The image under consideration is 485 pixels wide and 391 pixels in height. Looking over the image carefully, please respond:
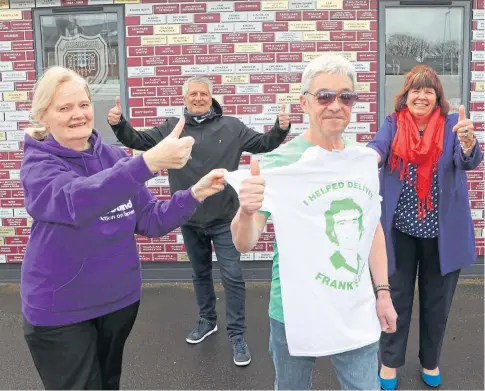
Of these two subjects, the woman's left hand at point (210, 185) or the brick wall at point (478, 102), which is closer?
the woman's left hand at point (210, 185)

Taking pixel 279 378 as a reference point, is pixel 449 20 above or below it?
above

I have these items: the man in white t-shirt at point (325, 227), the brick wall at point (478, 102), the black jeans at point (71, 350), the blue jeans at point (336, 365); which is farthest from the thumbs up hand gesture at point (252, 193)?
the brick wall at point (478, 102)

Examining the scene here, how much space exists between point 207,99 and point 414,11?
8.70 feet

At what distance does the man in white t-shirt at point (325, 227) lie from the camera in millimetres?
1975

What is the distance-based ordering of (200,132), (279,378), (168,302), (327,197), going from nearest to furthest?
(327,197)
(279,378)
(200,132)
(168,302)

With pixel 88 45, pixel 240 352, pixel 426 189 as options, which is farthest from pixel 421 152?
pixel 88 45

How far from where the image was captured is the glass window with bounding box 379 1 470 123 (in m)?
5.18

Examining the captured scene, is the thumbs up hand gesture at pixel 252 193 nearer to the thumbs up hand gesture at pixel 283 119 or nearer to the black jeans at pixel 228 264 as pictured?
the black jeans at pixel 228 264

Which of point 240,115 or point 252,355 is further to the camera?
point 240,115

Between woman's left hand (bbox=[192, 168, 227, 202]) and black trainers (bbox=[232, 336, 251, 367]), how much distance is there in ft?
5.96

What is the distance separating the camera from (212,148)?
150 inches

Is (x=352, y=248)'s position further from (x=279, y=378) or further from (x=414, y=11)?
Answer: (x=414, y=11)

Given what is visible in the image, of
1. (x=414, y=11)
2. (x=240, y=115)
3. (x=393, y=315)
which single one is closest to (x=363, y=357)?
(x=393, y=315)

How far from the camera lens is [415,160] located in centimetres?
297
